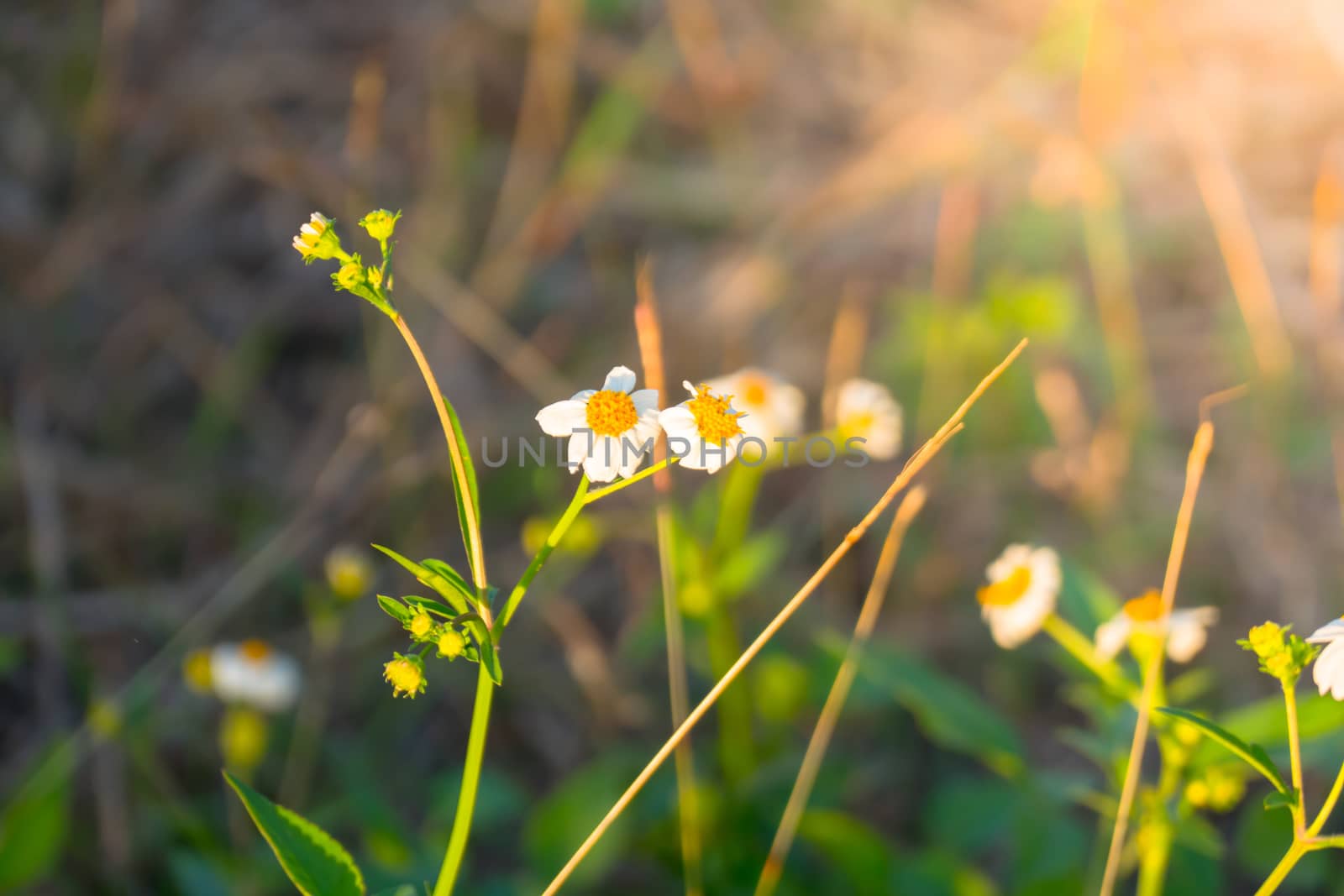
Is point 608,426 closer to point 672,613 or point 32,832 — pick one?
point 672,613

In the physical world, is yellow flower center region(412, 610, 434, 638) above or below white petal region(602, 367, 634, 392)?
below

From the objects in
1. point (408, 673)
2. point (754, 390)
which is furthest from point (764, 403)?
point (408, 673)

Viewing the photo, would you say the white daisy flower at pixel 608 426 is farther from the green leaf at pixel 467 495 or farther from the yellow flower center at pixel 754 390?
the yellow flower center at pixel 754 390

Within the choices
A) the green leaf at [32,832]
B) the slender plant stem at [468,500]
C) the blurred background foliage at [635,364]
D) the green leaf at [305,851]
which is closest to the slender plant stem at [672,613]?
the blurred background foliage at [635,364]

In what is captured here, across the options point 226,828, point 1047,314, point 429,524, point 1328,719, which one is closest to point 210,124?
Answer: point 429,524

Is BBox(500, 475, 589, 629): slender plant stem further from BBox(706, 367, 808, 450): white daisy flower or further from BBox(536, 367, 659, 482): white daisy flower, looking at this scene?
BBox(706, 367, 808, 450): white daisy flower

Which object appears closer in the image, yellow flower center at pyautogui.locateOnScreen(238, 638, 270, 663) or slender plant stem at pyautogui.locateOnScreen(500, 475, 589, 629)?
slender plant stem at pyautogui.locateOnScreen(500, 475, 589, 629)

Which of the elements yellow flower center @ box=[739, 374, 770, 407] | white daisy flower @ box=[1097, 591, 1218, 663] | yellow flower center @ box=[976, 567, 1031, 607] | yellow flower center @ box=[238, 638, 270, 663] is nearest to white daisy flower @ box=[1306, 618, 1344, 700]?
white daisy flower @ box=[1097, 591, 1218, 663]
